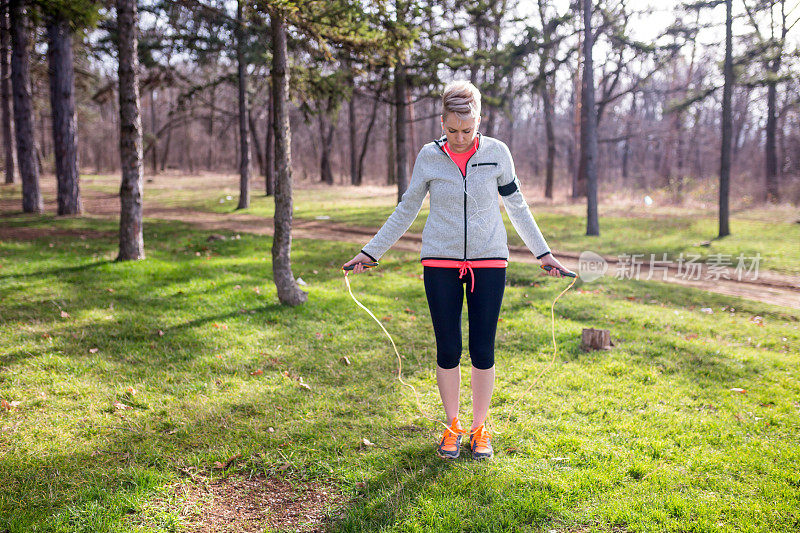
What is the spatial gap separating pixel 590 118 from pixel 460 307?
1347 cm

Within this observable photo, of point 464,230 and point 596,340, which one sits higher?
point 464,230

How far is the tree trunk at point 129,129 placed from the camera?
26.7ft

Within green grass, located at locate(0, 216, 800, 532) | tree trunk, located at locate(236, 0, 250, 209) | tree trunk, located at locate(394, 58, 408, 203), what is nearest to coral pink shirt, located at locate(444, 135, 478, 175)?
green grass, located at locate(0, 216, 800, 532)

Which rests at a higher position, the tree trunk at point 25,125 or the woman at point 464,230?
the tree trunk at point 25,125

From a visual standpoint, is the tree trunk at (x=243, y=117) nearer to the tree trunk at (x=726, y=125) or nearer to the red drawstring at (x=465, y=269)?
the tree trunk at (x=726, y=125)

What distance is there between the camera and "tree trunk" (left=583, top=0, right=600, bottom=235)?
14.5m

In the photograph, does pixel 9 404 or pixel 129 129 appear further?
pixel 129 129

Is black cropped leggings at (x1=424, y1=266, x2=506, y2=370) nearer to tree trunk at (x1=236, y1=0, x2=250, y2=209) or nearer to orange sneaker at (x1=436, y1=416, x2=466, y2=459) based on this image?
orange sneaker at (x1=436, y1=416, x2=466, y2=459)

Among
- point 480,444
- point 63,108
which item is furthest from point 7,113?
point 480,444

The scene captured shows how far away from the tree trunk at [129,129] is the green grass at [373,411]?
1018mm

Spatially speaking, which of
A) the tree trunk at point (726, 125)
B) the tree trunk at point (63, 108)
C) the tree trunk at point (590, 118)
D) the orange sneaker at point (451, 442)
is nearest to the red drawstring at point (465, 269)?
the orange sneaker at point (451, 442)

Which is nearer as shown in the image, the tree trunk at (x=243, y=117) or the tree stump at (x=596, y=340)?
the tree stump at (x=596, y=340)

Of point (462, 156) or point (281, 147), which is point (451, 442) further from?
point (281, 147)

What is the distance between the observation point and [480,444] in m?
3.56
